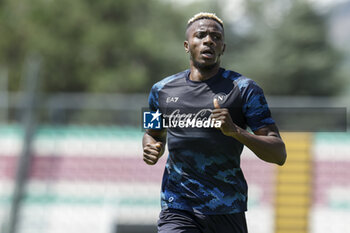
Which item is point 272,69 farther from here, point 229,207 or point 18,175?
point 229,207

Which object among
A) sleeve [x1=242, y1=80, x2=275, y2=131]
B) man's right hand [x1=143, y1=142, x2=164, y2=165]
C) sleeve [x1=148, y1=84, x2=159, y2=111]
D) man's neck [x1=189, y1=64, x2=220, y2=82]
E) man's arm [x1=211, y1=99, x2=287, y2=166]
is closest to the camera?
man's arm [x1=211, y1=99, x2=287, y2=166]

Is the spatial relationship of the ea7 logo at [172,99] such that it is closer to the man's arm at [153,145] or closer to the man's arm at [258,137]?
the man's arm at [153,145]

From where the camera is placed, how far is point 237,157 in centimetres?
399

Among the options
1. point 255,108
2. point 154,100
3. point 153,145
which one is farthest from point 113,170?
point 255,108

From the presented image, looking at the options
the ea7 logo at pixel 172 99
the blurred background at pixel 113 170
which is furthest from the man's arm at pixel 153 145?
the blurred background at pixel 113 170

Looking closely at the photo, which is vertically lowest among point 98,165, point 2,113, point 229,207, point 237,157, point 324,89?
point 229,207

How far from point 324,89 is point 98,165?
2069cm

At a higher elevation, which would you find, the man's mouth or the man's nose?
the man's nose

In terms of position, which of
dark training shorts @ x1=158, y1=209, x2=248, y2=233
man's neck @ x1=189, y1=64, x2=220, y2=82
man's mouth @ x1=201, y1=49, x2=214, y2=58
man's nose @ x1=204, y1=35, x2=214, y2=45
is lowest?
dark training shorts @ x1=158, y1=209, x2=248, y2=233

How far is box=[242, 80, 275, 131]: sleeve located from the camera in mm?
3855

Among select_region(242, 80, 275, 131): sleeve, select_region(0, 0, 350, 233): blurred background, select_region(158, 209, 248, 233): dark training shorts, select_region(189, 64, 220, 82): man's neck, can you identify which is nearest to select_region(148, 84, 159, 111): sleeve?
select_region(189, 64, 220, 82): man's neck

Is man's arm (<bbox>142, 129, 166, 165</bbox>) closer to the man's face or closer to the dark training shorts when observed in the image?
the dark training shorts

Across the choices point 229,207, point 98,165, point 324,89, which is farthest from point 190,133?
point 324,89

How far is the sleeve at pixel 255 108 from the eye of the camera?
3855 mm
